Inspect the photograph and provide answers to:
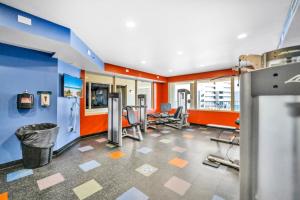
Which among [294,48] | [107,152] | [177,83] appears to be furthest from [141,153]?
[177,83]

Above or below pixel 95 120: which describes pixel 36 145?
below

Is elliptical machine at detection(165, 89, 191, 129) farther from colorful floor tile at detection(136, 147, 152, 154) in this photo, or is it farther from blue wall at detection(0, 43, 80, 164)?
blue wall at detection(0, 43, 80, 164)

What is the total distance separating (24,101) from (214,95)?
6.82m

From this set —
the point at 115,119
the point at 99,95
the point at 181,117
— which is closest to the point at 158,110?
the point at 181,117

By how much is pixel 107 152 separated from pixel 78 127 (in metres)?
1.62

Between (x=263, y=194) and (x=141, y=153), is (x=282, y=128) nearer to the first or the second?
(x=263, y=194)

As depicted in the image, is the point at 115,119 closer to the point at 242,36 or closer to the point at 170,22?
the point at 170,22

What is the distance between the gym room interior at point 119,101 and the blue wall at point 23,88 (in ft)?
0.06

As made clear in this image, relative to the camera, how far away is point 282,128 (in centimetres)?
69

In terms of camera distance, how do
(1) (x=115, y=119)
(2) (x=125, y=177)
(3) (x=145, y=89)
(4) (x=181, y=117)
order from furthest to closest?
(3) (x=145, y=89)
(4) (x=181, y=117)
(1) (x=115, y=119)
(2) (x=125, y=177)

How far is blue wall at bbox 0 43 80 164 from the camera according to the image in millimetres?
2477

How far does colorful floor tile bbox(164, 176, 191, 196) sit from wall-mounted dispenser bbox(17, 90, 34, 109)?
3.06 m

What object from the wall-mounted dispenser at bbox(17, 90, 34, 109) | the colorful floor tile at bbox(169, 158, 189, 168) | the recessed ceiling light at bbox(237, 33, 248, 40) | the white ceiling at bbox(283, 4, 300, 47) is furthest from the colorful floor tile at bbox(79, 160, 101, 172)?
the recessed ceiling light at bbox(237, 33, 248, 40)

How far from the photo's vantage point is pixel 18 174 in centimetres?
227
